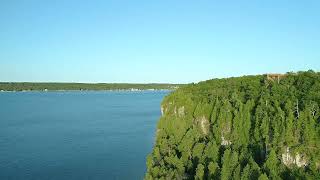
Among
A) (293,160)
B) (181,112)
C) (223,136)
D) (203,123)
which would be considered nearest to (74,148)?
(181,112)

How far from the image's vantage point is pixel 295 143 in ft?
163

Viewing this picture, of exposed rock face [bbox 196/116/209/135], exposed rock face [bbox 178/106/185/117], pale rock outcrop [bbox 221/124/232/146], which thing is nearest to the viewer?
pale rock outcrop [bbox 221/124/232/146]

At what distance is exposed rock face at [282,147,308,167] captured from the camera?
47.5 metres

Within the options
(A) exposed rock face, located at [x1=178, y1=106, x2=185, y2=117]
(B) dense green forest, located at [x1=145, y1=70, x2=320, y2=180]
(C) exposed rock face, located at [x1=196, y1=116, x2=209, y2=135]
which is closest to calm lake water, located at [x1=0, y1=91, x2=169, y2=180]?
(A) exposed rock face, located at [x1=178, y1=106, x2=185, y2=117]

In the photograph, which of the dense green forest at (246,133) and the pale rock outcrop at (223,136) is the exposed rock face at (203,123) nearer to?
the dense green forest at (246,133)

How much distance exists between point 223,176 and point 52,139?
2449 inches

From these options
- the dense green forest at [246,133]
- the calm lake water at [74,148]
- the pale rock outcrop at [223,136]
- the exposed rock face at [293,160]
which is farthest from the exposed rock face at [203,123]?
the exposed rock face at [293,160]

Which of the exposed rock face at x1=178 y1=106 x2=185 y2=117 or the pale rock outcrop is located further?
the exposed rock face at x1=178 y1=106 x2=185 y2=117

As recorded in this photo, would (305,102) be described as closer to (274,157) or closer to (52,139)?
(274,157)

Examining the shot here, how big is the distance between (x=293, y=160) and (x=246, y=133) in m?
10.0

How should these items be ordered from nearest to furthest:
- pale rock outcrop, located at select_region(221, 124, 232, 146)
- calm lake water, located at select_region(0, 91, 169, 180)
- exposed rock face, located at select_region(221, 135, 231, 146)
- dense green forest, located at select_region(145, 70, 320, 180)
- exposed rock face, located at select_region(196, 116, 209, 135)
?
dense green forest, located at select_region(145, 70, 320, 180) < exposed rock face, located at select_region(221, 135, 231, 146) < pale rock outcrop, located at select_region(221, 124, 232, 146) < exposed rock face, located at select_region(196, 116, 209, 135) < calm lake water, located at select_region(0, 91, 169, 180)

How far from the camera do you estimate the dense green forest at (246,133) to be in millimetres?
46656

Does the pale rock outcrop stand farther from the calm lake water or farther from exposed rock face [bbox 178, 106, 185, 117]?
exposed rock face [bbox 178, 106, 185, 117]

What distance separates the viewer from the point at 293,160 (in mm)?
48219
